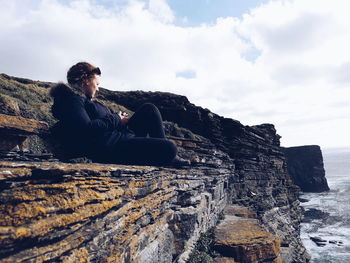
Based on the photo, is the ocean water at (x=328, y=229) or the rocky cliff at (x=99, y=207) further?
the ocean water at (x=328, y=229)

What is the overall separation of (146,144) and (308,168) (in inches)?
2393

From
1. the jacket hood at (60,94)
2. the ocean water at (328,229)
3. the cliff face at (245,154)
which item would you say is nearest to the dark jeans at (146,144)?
the jacket hood at (60,94)

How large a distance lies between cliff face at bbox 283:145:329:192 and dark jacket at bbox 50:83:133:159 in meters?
58.9

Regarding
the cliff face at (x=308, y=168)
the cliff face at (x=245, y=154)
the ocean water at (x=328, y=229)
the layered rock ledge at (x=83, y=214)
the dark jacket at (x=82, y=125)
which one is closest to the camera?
the layered rock ledge at (x=83, y=214)

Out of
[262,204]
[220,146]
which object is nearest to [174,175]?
[220,146]

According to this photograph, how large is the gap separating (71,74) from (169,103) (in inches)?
349

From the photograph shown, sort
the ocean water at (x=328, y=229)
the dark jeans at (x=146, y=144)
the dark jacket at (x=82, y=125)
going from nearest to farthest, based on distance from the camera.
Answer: the dark jacket at (x=82, y=125)
the dark jeans at (x=146, y=144)
the ocean water at (x=328, y=229)

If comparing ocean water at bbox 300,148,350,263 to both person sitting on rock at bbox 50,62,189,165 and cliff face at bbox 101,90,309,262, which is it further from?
person sitting on rock at bbox 50,62,189,165

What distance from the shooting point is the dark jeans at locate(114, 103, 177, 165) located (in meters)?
4.02

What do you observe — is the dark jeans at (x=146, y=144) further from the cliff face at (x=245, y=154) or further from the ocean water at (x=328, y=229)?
the ocean water at (x=328, y=229)

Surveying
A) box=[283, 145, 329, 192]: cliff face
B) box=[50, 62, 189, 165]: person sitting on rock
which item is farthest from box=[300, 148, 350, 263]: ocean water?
box=[50, 62, 189, 165]: person sitting on rock

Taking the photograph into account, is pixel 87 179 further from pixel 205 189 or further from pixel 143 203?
pixel 205 189

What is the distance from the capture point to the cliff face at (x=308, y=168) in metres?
56.0

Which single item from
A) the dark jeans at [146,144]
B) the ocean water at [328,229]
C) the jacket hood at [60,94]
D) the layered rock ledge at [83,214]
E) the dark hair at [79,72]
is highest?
the dark hair at [79,72]
